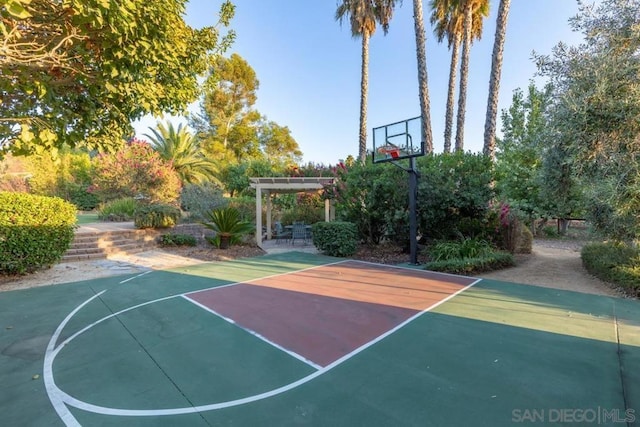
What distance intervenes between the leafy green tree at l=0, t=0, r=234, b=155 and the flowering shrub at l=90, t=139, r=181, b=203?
12979 mm

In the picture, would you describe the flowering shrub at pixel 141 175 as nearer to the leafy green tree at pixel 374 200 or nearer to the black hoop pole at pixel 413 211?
the leafy green tree at pixel 374 200

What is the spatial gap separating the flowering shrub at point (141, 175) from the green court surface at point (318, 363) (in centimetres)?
1058

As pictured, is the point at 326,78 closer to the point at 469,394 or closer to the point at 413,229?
the point at 413,229

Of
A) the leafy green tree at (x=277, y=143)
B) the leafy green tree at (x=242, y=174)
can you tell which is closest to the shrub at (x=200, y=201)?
the leafy green tree at (x=242, y=174)

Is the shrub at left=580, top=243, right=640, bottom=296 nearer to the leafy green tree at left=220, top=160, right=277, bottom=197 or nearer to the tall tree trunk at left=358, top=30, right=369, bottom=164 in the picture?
the tall tree trunk at left=358, top=30, right=369, bottom=164

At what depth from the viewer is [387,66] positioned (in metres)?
17.5

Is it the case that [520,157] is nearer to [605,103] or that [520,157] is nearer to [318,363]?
[605,103]

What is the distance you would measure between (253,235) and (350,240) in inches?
208

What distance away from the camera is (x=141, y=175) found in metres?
15.7

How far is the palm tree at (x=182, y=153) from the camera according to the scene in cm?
1952

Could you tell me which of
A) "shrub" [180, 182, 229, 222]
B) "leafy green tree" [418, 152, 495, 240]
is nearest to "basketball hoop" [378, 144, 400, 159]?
"leafy green tree" [418, 152, 495, 240]

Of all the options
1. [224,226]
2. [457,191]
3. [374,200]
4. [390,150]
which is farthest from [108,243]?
[457,191]

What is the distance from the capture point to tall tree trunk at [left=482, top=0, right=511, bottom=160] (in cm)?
1069

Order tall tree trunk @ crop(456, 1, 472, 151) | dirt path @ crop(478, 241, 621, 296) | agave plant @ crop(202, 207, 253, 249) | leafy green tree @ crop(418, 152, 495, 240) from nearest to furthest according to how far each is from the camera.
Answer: dirt path @ crop(478, 241, 621, 296) < leafy green tree @ crop(418, 152, 495, 240) < agave plant @ crop(202, 207, 253, 249) < tall tree trunk @ crop(456, 1, 472, 151)
